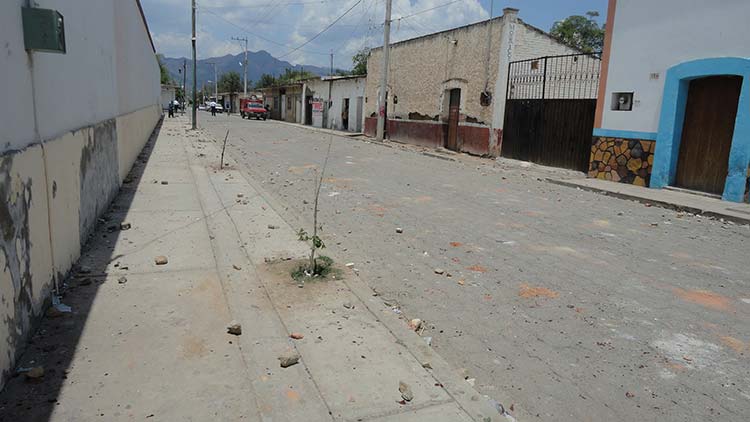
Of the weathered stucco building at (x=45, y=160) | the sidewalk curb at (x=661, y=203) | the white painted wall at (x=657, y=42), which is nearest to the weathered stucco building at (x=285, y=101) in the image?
the white painted wall at (x=657, y=42)

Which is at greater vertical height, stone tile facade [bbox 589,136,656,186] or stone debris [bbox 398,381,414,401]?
stone tile facade [bbox 589,136,656,186]

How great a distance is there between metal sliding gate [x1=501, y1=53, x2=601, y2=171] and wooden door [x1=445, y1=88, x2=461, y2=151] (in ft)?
11.2

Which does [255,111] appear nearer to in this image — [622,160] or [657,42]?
[622,160]

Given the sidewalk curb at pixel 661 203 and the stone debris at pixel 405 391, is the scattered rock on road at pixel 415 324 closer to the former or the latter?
the stone debris at pixel 405 391

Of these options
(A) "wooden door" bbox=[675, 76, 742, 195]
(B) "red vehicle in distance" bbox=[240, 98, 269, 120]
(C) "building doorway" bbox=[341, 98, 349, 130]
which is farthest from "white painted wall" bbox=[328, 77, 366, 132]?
(A) "wooden door" bbox=[675, 76, 742, 195]

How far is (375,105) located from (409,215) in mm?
23512

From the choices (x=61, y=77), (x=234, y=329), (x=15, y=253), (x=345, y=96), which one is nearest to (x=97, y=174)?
(x=61, y=77)

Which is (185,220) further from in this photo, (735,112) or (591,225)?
(735,112)

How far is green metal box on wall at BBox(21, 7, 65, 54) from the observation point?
11.2ft

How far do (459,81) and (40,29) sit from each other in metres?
19.5

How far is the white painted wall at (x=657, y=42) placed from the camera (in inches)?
416

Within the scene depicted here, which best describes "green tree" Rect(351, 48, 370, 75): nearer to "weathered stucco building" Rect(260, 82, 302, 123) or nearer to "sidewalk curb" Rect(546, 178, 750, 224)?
"weathered stucco building" Rect(260, 82, 302, 123)

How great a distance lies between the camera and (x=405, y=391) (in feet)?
9.75

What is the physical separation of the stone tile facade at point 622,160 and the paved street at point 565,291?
295cm
